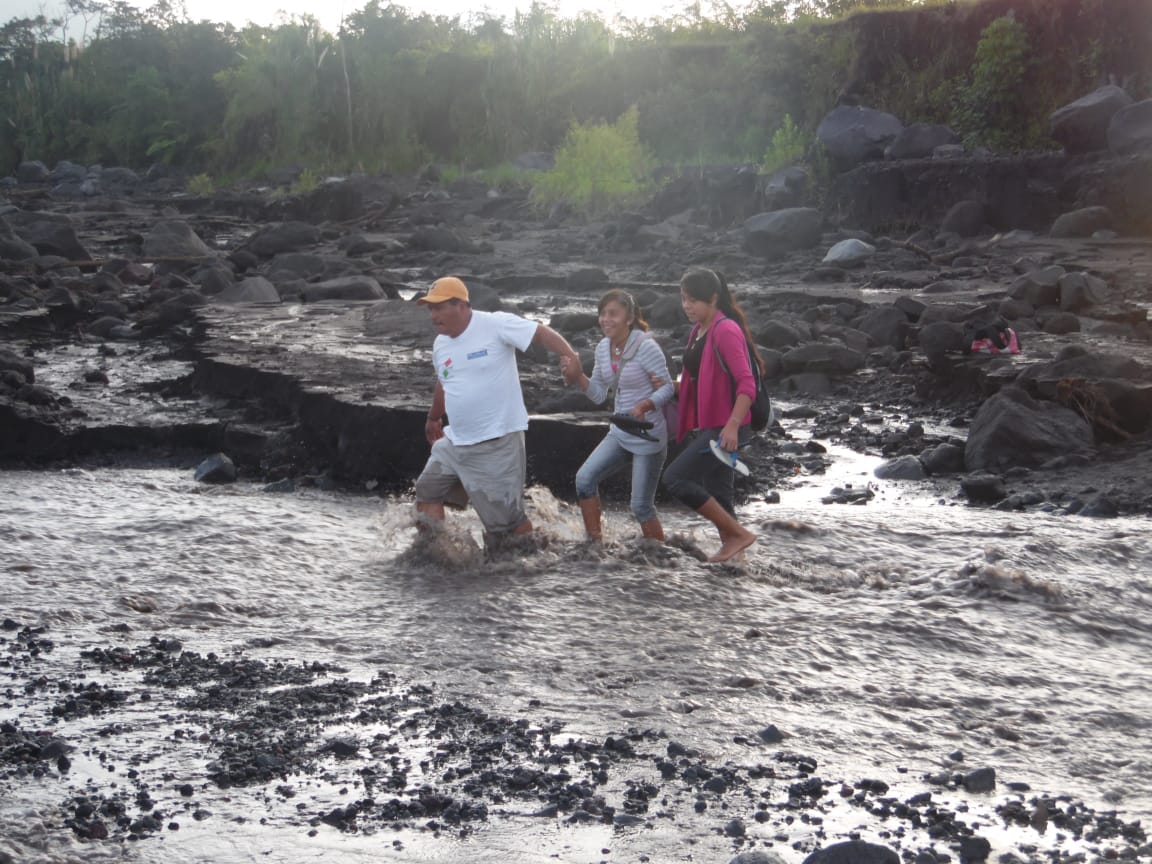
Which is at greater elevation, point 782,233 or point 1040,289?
point 782,233

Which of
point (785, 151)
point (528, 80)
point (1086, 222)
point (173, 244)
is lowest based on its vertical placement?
point (173, 244)

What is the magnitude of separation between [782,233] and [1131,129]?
19.7ft

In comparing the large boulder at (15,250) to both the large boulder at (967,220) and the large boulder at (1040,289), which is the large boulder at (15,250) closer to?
the large boulder at (1040,289)

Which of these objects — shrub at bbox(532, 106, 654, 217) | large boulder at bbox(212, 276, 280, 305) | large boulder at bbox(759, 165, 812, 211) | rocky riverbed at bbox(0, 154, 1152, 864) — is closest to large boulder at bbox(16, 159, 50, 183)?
shrub at bbox(532, 106, 654, 217)

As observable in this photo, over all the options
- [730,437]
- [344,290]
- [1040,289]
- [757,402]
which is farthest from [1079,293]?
[730,437]

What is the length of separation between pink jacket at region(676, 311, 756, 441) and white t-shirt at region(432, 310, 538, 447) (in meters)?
0.87

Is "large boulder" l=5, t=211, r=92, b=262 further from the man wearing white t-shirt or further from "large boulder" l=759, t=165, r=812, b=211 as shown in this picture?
the man wearing white t-shirt

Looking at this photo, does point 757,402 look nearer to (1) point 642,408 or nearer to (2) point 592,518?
(1) point 642,408

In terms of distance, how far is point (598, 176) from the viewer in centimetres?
3025

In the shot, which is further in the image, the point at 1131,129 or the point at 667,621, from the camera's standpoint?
the point at 1131,129

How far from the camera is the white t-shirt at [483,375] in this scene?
6.46m

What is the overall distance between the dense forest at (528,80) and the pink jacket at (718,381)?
68.7 ft

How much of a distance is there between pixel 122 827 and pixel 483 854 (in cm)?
112

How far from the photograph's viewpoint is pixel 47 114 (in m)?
65.2
